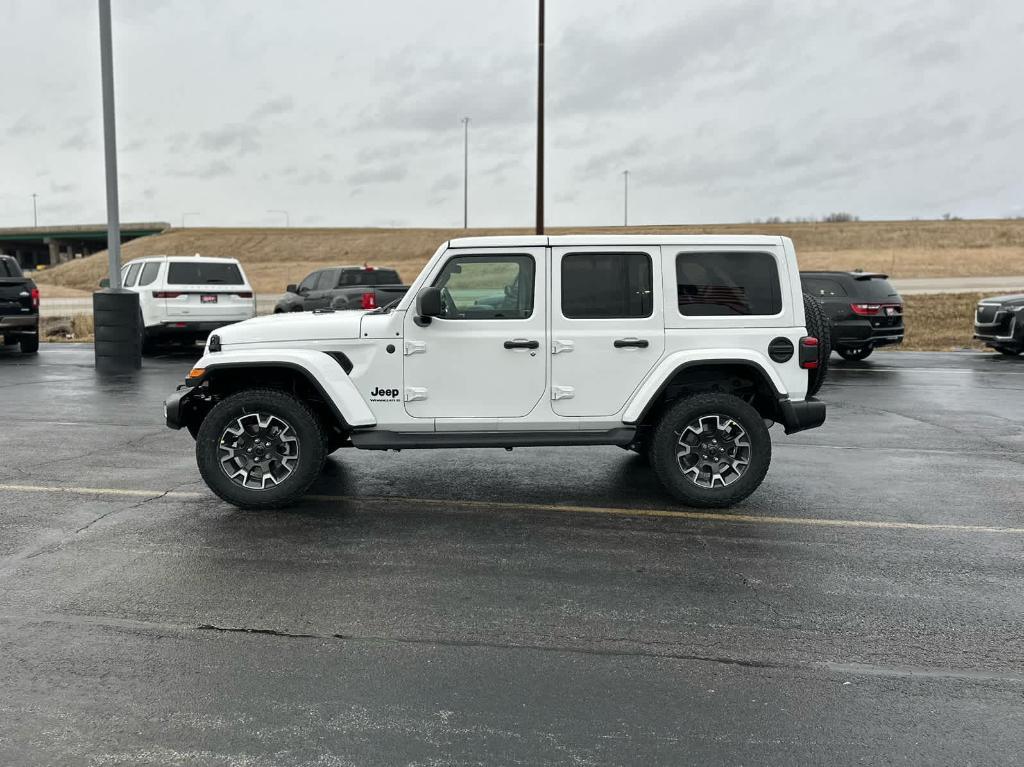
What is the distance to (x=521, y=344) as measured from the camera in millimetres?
6660

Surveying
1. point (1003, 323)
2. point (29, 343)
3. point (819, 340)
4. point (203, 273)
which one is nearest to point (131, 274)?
point (203, 273)

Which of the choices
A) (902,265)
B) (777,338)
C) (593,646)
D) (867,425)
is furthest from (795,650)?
(902,265)

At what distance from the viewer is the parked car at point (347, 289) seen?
20.4 m

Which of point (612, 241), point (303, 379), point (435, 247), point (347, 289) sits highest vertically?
point (435, 247)

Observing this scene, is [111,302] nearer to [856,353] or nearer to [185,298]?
[185,298]

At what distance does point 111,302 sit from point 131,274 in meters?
2.96

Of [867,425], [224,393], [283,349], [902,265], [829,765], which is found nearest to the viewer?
[829,765]

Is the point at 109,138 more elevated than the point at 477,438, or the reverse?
the point at 109,138

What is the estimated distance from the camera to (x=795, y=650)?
4262mm

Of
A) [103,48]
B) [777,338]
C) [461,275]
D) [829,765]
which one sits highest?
[103,48]

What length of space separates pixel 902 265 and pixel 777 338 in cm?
4985

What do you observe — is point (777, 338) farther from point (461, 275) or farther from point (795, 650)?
point (795, 650)

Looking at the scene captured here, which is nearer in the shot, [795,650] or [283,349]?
[795,650]

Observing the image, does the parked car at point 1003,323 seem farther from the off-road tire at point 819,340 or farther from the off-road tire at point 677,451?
the off-road tire at point 677,451
